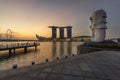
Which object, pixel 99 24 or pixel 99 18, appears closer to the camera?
pixel 99 18

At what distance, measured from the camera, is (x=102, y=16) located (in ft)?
188

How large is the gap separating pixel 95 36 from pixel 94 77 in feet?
183

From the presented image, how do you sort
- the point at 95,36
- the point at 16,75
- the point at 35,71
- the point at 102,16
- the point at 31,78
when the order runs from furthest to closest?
the point at 95,36, the point at 102,16, the point at 35,71, the point at 16,75, the point at 31,78

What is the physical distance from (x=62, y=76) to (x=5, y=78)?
290 cm

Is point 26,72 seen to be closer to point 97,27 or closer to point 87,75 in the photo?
point 87,75

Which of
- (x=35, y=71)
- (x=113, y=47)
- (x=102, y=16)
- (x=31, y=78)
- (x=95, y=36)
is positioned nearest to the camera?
(x=31, y=78)

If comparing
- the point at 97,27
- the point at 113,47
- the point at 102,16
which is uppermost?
the point at 102,16

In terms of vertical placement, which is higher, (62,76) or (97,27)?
(97,27)

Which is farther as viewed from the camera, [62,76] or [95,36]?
[95,36]

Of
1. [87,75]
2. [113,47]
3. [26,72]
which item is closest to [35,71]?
[26,72]

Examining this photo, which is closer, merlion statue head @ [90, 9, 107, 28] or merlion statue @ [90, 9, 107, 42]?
merlion statue head @ [90, 9, 107, 28]

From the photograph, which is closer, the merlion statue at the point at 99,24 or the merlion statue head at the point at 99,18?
the merlion statue head at the point at 99,18

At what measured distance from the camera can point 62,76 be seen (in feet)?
25.0

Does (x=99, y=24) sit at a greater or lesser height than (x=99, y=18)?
lesser
